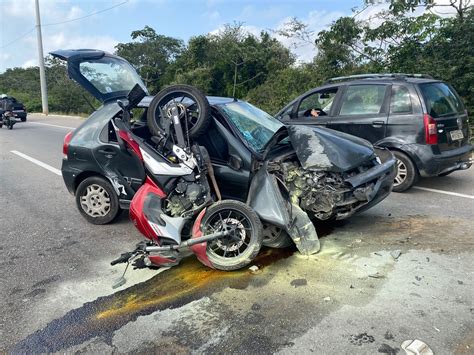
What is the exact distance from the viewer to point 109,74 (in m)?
5.40

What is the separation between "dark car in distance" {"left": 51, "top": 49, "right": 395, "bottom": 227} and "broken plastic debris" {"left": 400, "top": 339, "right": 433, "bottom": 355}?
1647 mm

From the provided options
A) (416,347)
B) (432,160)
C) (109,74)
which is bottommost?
(416,347)

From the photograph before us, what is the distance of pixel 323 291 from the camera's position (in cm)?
343

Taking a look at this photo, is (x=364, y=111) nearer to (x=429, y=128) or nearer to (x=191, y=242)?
(x=429, y=128)

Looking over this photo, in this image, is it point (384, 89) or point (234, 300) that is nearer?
point (234, 300)

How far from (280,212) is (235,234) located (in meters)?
0.47

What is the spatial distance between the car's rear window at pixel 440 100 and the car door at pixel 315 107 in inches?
54.9

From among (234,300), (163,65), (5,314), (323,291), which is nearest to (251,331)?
(234,300)

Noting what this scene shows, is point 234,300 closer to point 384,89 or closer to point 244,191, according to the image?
point 244,191

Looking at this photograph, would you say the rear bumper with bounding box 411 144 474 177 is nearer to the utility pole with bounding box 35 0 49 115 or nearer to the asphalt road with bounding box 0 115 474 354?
the asphalt road with bounding box 0 115 474 354

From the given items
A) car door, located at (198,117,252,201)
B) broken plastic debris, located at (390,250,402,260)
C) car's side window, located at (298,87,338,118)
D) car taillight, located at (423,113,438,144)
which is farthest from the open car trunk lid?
car taillight, located at (423,113,438,144)

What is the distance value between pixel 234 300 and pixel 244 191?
4.13 ft

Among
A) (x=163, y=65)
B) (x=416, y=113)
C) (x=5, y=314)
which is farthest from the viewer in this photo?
(x=163, y=65)

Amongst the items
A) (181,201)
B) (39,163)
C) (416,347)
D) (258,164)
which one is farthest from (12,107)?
(416,347)
